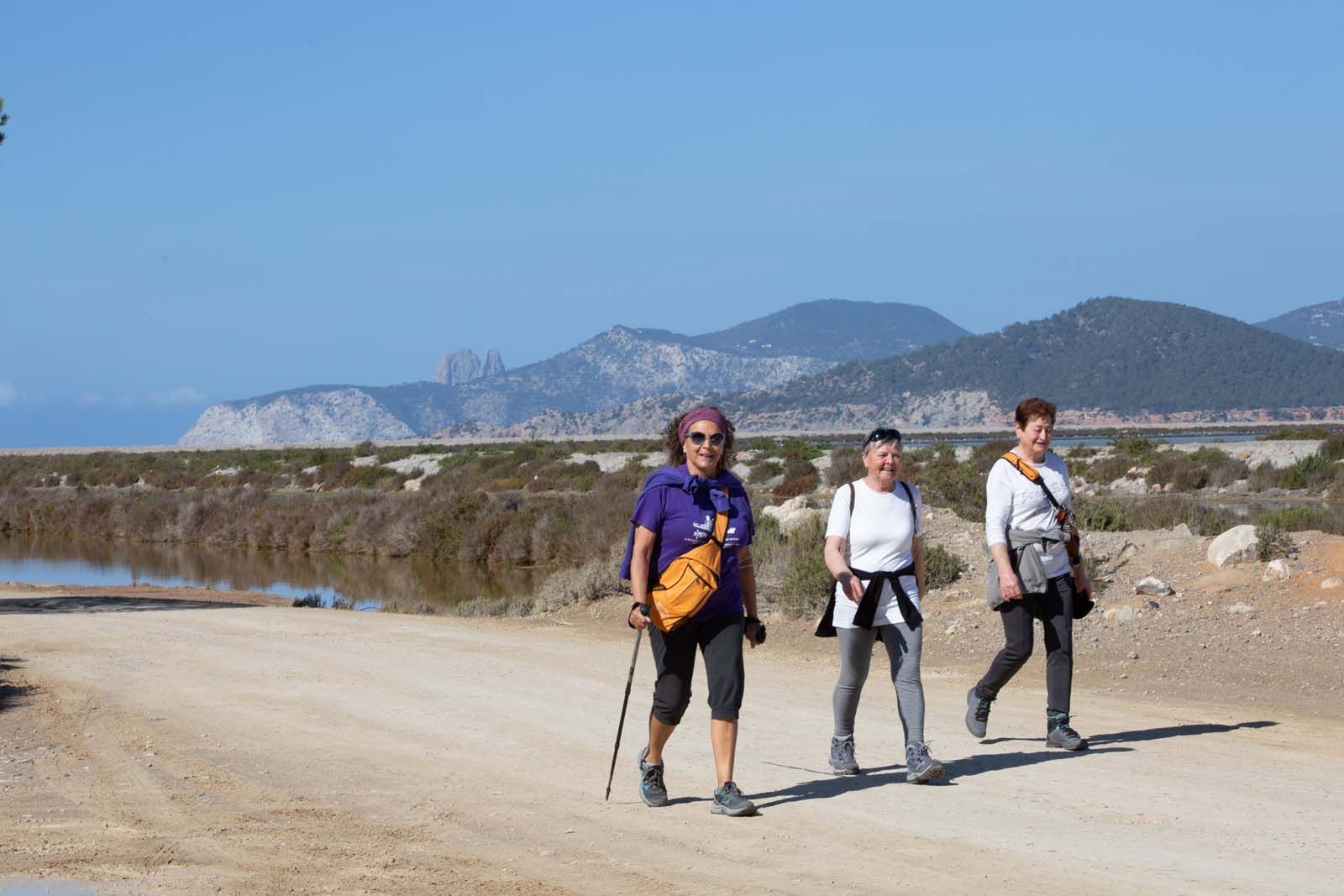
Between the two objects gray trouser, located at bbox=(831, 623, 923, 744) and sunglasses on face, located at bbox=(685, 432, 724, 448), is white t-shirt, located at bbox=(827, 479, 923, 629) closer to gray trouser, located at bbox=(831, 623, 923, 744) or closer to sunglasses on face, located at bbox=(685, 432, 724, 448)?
gray trouser, located at bbox=(831, 623, 923, 744)

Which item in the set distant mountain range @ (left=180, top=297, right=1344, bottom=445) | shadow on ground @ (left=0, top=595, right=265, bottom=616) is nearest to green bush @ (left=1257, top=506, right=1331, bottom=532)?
shadow on ground @ (left=0, top=595, right=265, bottom=616)

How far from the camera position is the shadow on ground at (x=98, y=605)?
19891mm

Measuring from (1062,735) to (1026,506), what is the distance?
4.90 feet

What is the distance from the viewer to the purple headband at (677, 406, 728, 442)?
7.69 meters

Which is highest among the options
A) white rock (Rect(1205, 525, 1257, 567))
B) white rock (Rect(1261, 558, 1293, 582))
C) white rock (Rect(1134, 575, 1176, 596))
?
white rock (Rect(1205, 525, 1257, 567))

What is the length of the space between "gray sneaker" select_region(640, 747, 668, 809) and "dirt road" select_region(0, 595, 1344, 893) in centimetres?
10

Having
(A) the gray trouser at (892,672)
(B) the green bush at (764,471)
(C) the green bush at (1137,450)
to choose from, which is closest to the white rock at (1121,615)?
(A) the gray trouser at (892,672)

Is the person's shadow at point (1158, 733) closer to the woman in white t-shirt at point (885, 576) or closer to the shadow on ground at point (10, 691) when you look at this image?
the woman in white t-shirt at point (885, 576)

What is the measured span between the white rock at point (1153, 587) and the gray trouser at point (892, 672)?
846cm

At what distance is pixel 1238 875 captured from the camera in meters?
6.57

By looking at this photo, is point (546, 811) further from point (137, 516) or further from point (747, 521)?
point (137, 516)

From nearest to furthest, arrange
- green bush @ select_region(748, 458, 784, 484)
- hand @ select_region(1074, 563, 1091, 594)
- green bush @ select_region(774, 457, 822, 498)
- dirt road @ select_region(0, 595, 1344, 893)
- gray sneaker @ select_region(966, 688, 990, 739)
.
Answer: dirt road @ select_region(0, 595, 1344, 893) → hand @ select_region(1074, 563, 1091, 594) → gray sneaker @ select_region(966, 688, 990, 739) → green bush @ select_region(774, 457, 822, 498) → green bush @ select_region(748, 458, 784, 484)

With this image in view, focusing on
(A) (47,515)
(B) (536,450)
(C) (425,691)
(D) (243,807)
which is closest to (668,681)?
(D) (243,807)

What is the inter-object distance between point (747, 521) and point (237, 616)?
500 inches
